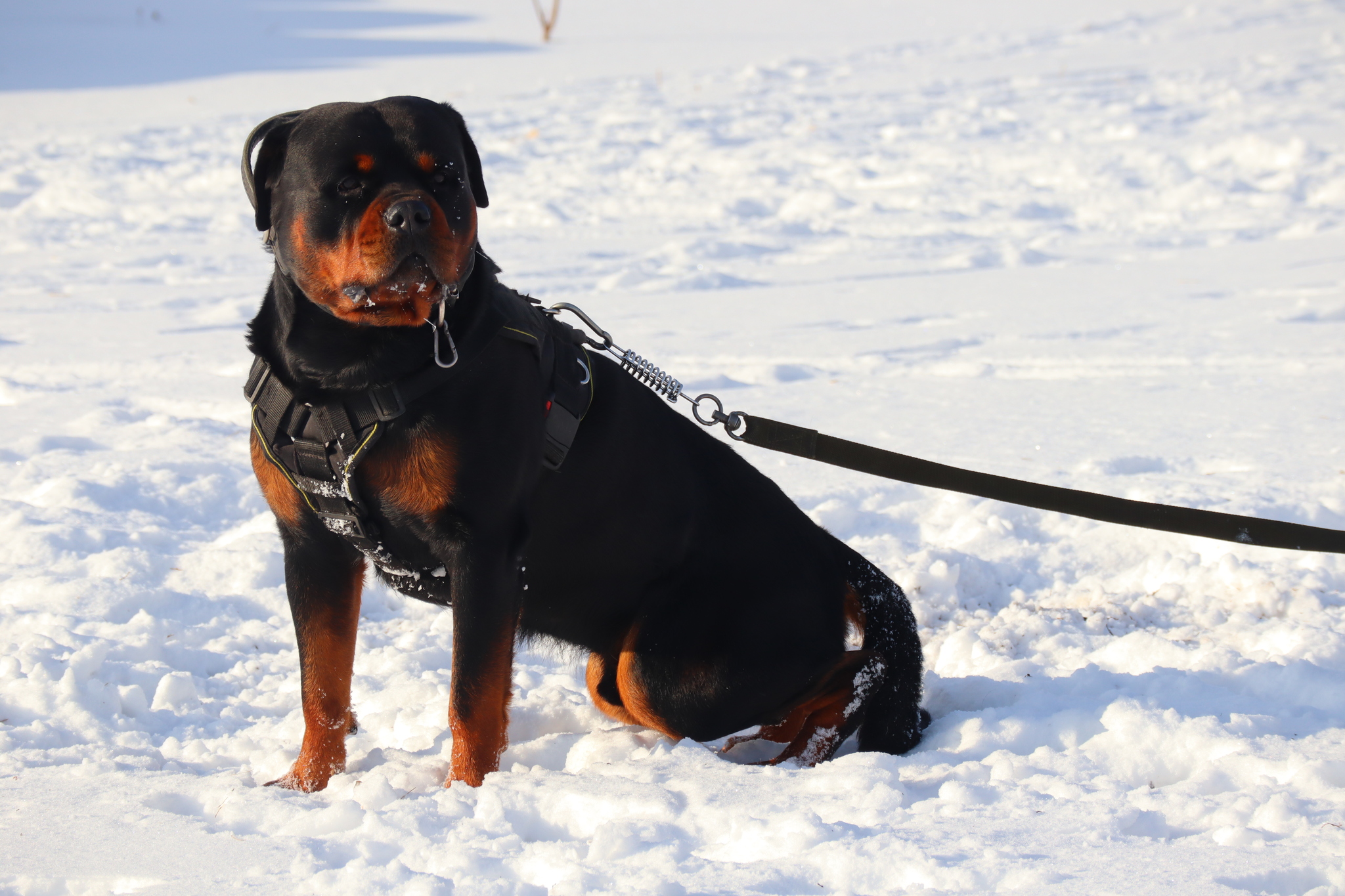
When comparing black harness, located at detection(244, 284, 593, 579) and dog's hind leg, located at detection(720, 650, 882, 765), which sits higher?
black harness, located at detection(244, 284, 593, 579)

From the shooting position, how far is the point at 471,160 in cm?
241

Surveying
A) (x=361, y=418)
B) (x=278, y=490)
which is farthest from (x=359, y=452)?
(x=278, y=490)

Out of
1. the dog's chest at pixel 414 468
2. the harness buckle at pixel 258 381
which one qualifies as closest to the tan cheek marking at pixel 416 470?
the dog's chest at pixel 414 468

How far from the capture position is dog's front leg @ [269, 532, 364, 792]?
242 centimetres

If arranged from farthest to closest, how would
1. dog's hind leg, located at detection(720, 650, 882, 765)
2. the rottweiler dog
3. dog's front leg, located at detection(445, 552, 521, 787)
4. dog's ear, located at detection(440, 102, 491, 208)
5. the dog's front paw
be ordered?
dog's hind leg, located at detection(720, 650, 882, 765)
the dog's front paw
dog's ear, located at detection(440, 102, 491, 208)
dog's front leg, located at detection(445, 552, 521, 787)
the rottweiler dog

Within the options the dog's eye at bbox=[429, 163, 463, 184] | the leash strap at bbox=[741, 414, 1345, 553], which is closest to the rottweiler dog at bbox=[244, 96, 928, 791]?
the dog's eye at bbox=[429, 163, 463, 184]

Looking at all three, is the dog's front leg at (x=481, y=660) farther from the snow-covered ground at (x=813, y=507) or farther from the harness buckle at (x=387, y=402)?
the harness buckle at (x=387, y=402)

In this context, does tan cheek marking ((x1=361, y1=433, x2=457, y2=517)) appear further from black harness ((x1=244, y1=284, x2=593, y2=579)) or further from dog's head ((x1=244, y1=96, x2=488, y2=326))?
dog's head ((x1=244, y1=96, x2=488, y2=326))

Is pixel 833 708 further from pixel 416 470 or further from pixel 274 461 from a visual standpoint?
pixel 274 461

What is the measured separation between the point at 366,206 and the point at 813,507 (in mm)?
2415

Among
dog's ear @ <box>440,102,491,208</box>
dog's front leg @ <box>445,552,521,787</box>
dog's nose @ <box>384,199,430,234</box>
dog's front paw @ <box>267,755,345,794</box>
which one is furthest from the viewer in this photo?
dog's front paw @ <box>267,755,345,794</box>

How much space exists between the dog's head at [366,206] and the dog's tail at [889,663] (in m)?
1.27

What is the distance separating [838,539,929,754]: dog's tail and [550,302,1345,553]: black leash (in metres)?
0.33

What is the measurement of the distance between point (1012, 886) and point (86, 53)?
24.0 metres
